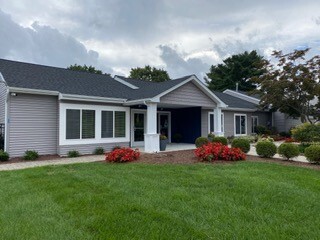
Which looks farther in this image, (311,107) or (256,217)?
(311,107)

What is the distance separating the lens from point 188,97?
1545 centimetres

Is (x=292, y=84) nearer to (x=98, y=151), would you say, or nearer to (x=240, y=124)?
Result: (x=240, y=124)

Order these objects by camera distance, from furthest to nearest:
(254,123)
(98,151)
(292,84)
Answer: (254,123) → (292,84) → (98,151)

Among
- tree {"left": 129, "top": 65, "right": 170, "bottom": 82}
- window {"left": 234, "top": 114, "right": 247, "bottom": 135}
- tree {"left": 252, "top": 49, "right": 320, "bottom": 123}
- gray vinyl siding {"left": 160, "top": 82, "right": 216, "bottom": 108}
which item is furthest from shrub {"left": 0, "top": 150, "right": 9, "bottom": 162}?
tree {"left": 129, "top": 65, "right": 170, "bottom": 82}

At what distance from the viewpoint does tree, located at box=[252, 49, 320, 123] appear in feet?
68.8

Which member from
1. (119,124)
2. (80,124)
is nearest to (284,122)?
(119,124)

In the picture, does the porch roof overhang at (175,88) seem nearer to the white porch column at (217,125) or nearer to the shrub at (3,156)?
the white porch column at (217,125)

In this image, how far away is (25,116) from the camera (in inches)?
457

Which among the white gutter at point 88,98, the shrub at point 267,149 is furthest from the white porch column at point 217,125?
the white gutter at point 88,98

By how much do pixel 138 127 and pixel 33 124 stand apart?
244 inches

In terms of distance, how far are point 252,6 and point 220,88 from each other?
32.7 m

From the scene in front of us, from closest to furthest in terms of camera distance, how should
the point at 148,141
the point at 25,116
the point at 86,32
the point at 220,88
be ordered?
the point at 25,116 < the point at 148,141 < the point at 86,32 < the point at 220,88

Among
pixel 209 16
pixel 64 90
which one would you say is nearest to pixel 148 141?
pixel 64 90

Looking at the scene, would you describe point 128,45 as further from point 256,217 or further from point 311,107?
point 256,217
